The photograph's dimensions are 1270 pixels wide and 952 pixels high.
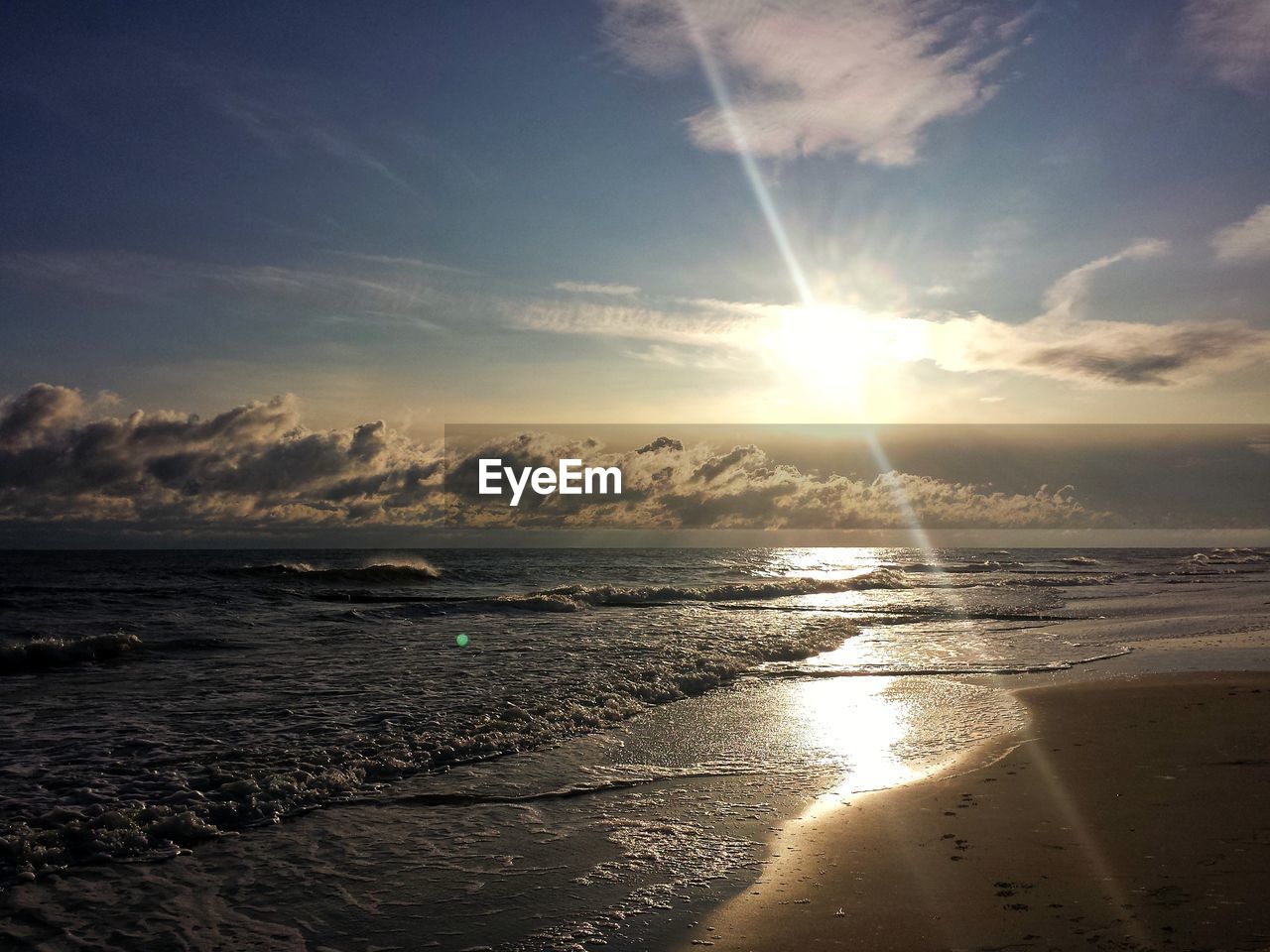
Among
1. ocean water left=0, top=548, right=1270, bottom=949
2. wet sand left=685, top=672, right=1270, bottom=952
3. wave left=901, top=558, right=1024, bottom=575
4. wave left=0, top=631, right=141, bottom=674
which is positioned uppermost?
wet sand left=685, top=672, right=1270, bottom=952

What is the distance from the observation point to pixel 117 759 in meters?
9.17

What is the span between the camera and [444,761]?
A: 9430mm

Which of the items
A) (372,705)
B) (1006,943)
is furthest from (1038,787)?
(372,705)

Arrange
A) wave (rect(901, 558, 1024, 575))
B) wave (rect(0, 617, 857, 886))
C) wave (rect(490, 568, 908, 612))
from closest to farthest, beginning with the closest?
wave (rect(0, 617, 857, 886)) → wave (rect(490, 568, 908, 612)) → wave (rect(901, 558, 1024, 575))

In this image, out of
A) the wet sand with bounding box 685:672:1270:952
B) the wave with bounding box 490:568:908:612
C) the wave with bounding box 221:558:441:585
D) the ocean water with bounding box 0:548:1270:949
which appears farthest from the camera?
the wave with bounding box 221:558:441:585

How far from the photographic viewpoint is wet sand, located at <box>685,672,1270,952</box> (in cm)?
500

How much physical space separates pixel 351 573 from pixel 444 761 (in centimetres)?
4385

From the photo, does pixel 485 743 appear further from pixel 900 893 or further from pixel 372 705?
pixel 900 893

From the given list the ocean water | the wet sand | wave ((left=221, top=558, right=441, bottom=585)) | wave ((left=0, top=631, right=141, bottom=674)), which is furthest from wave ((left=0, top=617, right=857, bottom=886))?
wave ((left=221, top=558, right=441, bottom=585))

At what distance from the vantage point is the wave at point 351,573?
158 ft

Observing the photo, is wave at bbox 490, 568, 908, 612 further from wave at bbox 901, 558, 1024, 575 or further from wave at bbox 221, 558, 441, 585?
wave at bbox 901, 558, 1024, 575

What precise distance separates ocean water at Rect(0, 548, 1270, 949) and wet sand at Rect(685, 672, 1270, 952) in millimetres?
542

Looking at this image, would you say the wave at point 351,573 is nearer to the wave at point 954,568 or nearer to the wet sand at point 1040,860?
the wave at point 954,568

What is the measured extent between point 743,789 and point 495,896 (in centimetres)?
329
